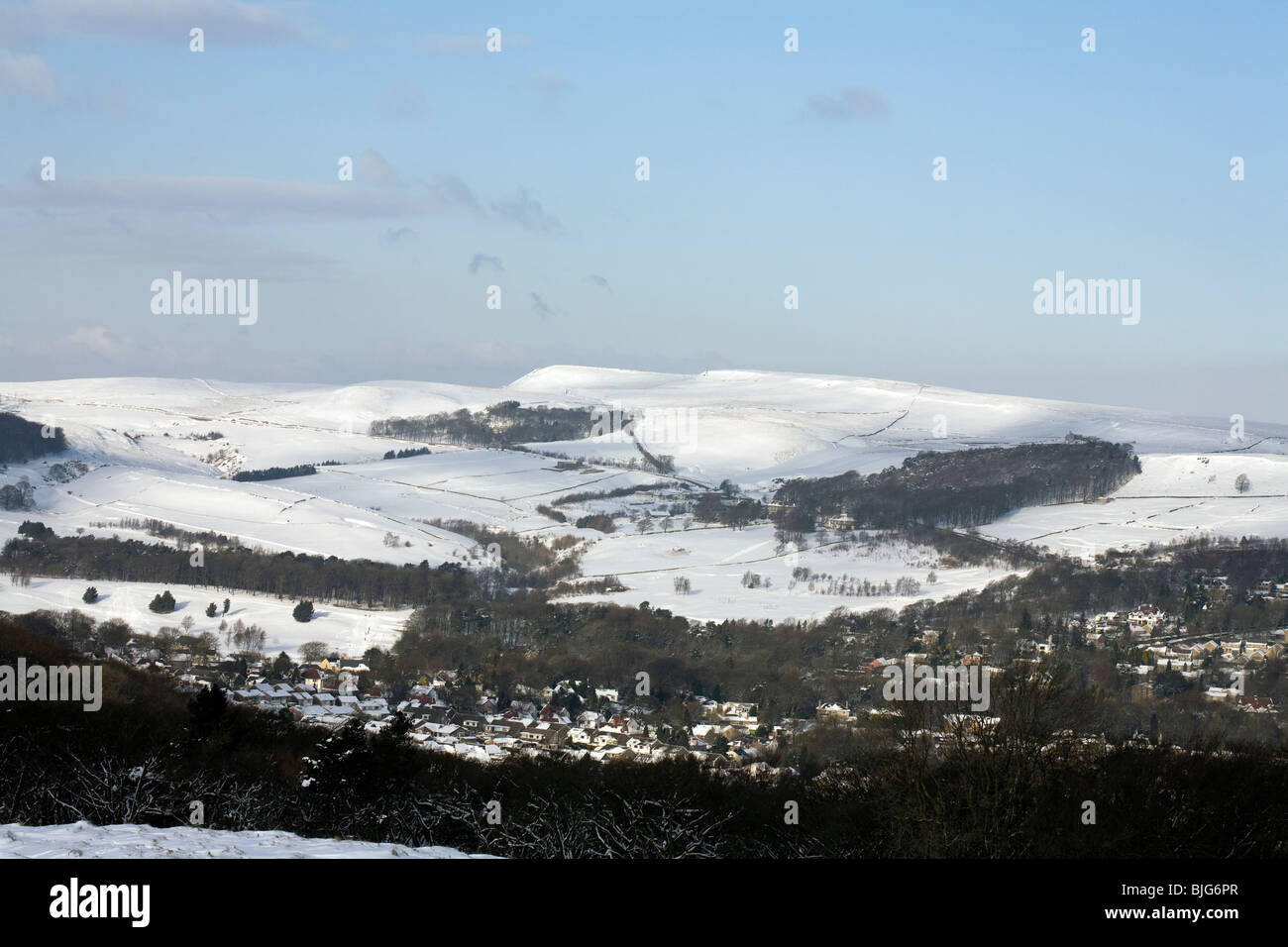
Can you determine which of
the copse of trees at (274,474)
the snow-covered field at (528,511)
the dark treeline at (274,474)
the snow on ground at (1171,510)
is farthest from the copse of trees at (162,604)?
the snow on ground at (1171,510)

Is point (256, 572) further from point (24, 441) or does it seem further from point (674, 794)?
point (674, 794)

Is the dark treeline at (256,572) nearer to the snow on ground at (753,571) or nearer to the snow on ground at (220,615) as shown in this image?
the snow on ground at (220,615)

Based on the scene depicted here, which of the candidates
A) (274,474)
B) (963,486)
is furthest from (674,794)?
(274,474)

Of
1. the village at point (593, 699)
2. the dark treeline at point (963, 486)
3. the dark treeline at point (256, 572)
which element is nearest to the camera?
the village at point (593, 699)
